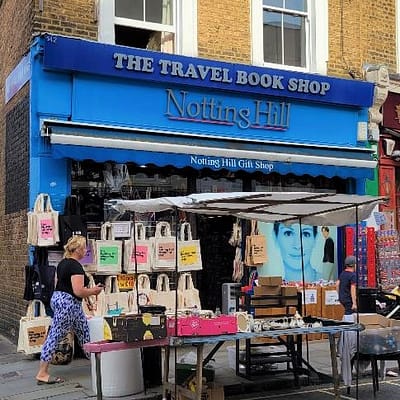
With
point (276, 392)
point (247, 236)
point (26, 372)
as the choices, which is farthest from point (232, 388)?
point (247, 236)

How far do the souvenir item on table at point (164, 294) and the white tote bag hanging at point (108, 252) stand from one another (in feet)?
2.13

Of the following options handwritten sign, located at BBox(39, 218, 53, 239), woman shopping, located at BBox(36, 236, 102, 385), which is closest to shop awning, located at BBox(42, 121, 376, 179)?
handwritten sign, located at BBox(39, 218, 53, 239)

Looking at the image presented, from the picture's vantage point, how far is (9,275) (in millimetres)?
10930

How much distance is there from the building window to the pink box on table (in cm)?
547

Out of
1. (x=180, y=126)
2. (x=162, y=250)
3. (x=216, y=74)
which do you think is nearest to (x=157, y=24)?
(x=216, y=74)

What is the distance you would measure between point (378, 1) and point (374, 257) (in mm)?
5089

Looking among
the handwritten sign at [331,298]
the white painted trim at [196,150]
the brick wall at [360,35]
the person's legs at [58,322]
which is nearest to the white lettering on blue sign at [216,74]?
the brick wall at [360,35]

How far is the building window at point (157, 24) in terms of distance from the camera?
1040 cm

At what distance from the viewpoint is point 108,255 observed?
946cm

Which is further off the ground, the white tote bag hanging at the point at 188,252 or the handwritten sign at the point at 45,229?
the handwritten sign at the point at 45,229

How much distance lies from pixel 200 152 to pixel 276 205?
300 cm

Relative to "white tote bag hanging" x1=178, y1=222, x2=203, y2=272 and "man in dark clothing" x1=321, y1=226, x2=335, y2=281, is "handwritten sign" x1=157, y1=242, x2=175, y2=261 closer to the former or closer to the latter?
"white tote bag hanging" x1=178, y1=222, x2=203, y2=272

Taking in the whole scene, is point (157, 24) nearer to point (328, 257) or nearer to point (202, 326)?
point (328, 257)

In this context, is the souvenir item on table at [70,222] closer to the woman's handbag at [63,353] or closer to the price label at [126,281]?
the price label at [126,281]
